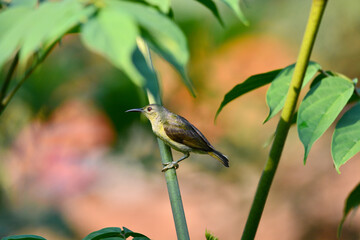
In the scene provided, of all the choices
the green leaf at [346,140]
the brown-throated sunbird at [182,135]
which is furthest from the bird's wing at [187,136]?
the green leaf at [346,140]

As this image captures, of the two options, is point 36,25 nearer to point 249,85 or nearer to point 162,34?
point 162,34

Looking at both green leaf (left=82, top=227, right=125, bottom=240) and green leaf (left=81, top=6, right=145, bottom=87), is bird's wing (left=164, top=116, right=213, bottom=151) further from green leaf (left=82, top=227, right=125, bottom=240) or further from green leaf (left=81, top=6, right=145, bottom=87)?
green leaf (left=81, top=6, right=145, bottom=87)

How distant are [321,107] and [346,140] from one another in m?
0.06

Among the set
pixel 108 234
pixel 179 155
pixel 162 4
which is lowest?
pixel 108 234

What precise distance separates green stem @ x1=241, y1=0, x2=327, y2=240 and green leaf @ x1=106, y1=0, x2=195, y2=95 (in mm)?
252

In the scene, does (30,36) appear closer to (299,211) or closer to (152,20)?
(152,20)

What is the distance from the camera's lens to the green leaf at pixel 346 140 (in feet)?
2.37

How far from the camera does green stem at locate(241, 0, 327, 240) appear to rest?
66cm

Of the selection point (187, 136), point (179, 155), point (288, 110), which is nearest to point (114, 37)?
point (288, 110)

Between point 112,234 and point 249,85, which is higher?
point 249,85

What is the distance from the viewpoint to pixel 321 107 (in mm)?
751

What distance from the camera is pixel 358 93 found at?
81 cm

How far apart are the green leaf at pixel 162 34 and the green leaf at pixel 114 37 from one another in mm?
14

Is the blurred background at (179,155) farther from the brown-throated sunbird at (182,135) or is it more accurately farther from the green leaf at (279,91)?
the green leaf at (279,91)
